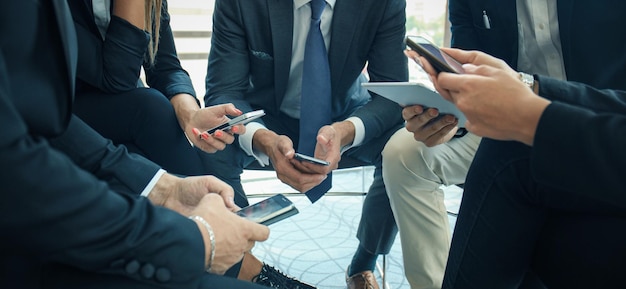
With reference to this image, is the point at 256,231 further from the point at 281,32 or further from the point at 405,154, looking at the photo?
A: the point at 281,32

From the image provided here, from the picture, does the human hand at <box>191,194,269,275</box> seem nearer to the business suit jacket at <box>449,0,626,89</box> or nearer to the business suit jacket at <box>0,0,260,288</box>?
the business suit jacket at <box>0,0,260,288</box>

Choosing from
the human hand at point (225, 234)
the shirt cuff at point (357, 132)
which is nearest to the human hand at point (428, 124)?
the shirt cuff at point (357, 132)

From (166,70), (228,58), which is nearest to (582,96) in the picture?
(228,58)

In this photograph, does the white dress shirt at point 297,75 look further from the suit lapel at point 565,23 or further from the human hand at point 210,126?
the suit lapel at point 565,23

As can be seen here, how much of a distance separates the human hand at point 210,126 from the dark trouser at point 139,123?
0.05 m

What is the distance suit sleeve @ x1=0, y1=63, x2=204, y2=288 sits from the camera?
52 centimetres

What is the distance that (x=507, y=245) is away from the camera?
0.85 m

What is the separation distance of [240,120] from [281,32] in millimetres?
380

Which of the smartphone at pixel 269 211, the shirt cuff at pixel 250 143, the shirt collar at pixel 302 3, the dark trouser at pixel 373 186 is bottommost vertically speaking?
the dark trouser at pixel 373 186

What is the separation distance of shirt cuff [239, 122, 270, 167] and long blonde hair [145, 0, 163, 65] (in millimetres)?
332

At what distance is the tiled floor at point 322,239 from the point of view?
5.33ft

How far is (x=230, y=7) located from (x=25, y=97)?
0.94 m

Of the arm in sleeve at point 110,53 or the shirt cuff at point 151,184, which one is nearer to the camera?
the shirt cuff at point 151,184

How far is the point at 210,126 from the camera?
50.2 inches
